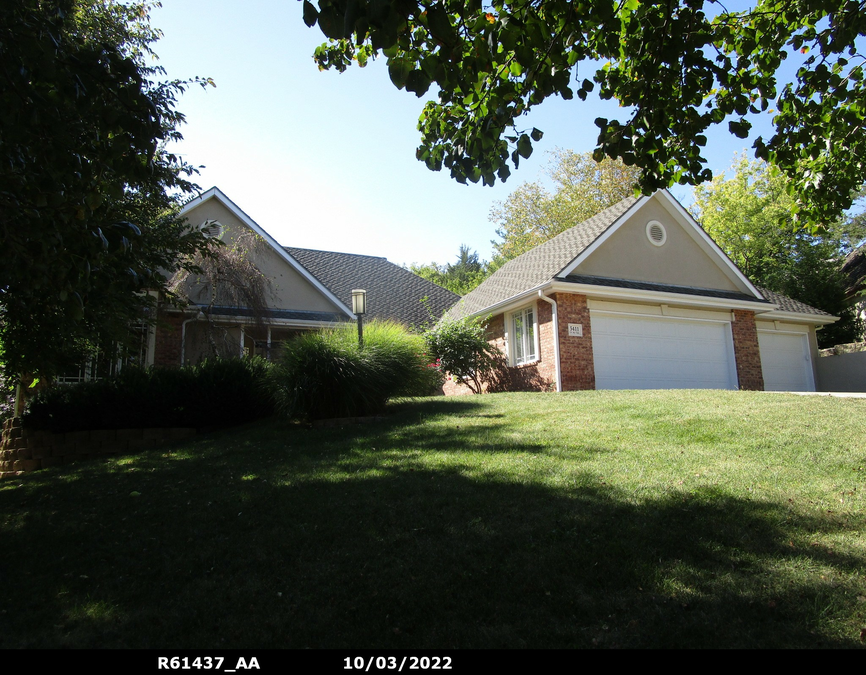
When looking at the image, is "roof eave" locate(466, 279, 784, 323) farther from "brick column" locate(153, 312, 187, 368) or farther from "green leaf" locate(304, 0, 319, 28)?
"green leaf" locate(304, 0, 319, 28)

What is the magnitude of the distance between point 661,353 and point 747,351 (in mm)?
3019

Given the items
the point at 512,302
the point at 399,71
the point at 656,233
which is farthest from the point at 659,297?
the point at 399,71

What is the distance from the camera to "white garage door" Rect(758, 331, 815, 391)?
16875mm

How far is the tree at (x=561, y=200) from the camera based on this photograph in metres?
31.4

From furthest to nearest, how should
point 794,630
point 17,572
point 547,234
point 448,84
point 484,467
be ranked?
point 547,234
point 484,467
point 17,572
point 448,84
point 794,630

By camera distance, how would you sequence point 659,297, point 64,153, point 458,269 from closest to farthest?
point 64,153 < point 659,297 < point 458,269

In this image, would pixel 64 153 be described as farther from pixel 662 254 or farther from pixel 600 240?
pixel 662 254

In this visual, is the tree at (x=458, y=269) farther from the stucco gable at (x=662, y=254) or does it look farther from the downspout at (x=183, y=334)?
the downspout at (x=183, y=334)

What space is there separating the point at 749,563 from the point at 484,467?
8.98 ft

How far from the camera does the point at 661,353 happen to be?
1479 cm

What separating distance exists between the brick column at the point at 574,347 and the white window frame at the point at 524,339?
995 mm

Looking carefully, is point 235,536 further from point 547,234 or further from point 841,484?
point 547,234

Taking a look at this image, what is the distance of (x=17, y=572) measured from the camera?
161 inches

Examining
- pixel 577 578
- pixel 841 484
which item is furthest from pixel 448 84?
pixel 841 484
